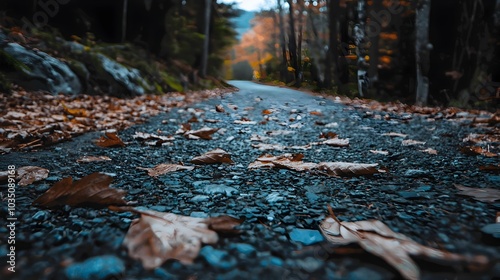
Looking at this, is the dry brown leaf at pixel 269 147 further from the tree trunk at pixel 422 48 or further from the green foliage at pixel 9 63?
the tree trunk at pixel 422 48

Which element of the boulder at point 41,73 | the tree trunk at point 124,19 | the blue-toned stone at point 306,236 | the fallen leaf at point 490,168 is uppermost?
the tree trunk at point 124,19

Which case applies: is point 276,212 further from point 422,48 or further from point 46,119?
point 422,48

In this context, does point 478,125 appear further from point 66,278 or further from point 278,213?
point 66,278

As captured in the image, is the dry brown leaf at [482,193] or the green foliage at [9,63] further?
the green foliage at [9,63]

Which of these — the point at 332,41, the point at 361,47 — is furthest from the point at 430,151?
the point at 332,41

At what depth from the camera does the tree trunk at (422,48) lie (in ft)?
21.4

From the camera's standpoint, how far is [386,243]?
757mm

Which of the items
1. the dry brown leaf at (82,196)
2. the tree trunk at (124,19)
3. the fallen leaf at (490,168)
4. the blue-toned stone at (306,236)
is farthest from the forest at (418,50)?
the tree trunk at (124,19)

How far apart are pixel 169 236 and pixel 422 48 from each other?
24.4ft

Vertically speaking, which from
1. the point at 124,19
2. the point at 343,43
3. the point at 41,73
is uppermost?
the point at 124,19

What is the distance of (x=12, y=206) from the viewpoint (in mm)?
1014

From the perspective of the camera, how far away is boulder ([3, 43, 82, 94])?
4.86 m

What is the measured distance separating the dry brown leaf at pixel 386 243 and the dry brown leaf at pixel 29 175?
1176mm

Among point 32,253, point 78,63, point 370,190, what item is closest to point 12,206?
point 32,253
